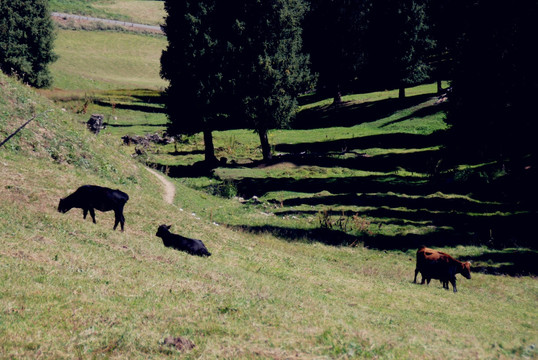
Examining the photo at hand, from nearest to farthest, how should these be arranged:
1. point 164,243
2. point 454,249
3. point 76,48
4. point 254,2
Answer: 1. point 164,243
2. point 454,249
3. point 254,2
4. point 76,48

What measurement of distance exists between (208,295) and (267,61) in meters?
36.1

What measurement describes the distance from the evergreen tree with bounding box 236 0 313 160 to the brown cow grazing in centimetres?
2932

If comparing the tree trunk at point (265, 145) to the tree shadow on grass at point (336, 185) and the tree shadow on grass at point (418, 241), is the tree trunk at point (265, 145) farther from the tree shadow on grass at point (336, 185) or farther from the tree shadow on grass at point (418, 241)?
the tree shadow on grass at point (418, 241)

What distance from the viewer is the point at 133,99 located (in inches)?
3383

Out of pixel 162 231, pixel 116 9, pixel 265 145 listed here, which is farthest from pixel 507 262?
pixel 116 9

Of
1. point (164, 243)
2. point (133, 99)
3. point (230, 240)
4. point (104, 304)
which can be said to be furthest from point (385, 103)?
point (104, 304)

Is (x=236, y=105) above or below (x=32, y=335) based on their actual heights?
above

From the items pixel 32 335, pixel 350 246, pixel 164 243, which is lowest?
pixel 350 246

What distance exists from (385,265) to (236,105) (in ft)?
91.3

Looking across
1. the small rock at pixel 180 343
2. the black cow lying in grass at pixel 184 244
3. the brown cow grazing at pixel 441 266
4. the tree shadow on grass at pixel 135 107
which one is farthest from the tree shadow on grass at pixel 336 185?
the tree shadow on grass at pixel 135 107

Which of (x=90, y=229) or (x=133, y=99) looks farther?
(x=133, y=99)

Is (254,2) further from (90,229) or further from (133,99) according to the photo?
(133,99)

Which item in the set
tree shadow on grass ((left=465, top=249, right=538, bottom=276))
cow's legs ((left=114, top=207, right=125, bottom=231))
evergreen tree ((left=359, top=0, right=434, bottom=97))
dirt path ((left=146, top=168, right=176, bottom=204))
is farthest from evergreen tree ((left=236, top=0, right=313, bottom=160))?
cow's legs ((left=114, top=207, right=125, bottom=231))

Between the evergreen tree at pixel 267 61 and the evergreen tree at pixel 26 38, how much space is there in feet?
111
